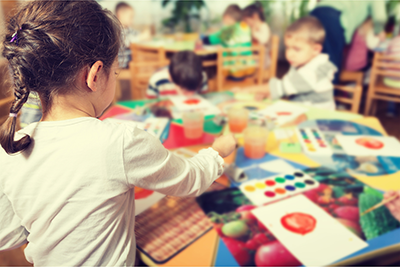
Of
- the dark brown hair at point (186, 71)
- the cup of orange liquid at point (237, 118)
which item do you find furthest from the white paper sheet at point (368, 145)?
the dark brown hair at point (186, 71)

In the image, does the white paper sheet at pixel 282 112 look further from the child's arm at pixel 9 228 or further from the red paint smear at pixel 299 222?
the child's arm at pixel 9 228

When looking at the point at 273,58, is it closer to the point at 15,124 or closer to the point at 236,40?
the point at 236,40

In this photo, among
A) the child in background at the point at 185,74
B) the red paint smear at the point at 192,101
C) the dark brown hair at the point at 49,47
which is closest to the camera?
the dark brown hair at the point at 49,47

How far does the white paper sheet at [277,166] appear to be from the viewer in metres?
1.05

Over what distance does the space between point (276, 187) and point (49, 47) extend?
2.43ft

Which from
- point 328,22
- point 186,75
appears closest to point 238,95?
point 186,75

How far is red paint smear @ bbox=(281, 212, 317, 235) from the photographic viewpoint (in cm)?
78

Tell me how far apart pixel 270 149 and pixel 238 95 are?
69cm

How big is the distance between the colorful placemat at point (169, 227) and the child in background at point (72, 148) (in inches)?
4.1

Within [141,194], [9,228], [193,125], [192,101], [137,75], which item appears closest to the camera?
[9,228]

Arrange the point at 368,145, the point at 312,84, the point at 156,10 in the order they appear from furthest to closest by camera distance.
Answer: the point at 156,10 → the point at 312,84 → the point at 368,145

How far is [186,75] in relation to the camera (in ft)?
5.82

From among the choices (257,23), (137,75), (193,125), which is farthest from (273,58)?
(193,125)

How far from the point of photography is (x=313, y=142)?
4.04 feet
